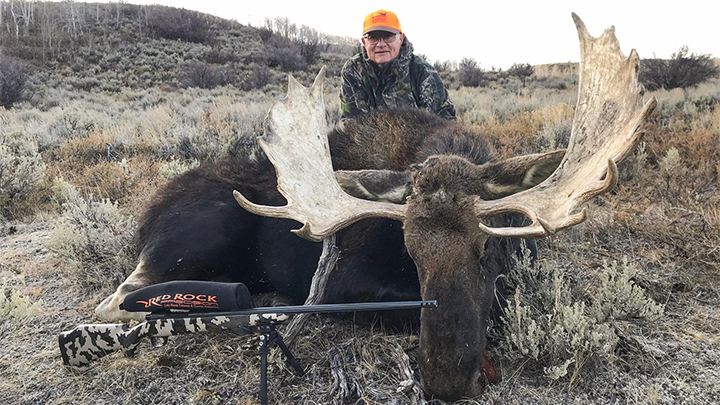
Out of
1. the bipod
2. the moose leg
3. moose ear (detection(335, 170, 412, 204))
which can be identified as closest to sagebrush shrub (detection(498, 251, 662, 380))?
moose ear (detection(335, 170, 412, 204))

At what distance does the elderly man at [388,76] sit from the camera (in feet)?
19.8

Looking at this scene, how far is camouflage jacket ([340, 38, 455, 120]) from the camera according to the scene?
20.6 feet

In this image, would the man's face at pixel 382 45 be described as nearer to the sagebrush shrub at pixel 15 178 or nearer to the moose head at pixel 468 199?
the moose head at pixel 468 199

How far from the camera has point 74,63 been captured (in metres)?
31.2

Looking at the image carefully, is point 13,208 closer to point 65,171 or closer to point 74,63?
point 65,171

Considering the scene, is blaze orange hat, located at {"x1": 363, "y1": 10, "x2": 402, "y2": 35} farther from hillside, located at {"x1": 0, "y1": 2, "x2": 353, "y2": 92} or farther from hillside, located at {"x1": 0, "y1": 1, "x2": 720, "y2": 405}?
hillside, located at {"x1": 0, "y1": 2, "x2": 353, "y2": 92}

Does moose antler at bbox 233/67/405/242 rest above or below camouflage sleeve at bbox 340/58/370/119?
below

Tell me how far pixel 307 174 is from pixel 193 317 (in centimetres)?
110

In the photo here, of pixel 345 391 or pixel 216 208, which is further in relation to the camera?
pixel 216 208

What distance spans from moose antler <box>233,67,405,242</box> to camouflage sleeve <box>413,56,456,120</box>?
→ 3.14 m

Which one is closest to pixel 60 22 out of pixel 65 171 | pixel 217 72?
pixel 217 72

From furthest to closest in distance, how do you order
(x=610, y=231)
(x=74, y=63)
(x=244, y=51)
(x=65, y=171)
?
1. (x=244, y=51)
2. (x=74, y=63)
3. (x=65, y=171)
4. (x=610, y=231)

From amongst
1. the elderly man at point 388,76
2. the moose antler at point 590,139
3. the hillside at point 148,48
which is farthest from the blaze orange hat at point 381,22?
the hillside at point 148,48

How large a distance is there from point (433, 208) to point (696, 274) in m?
2.48
